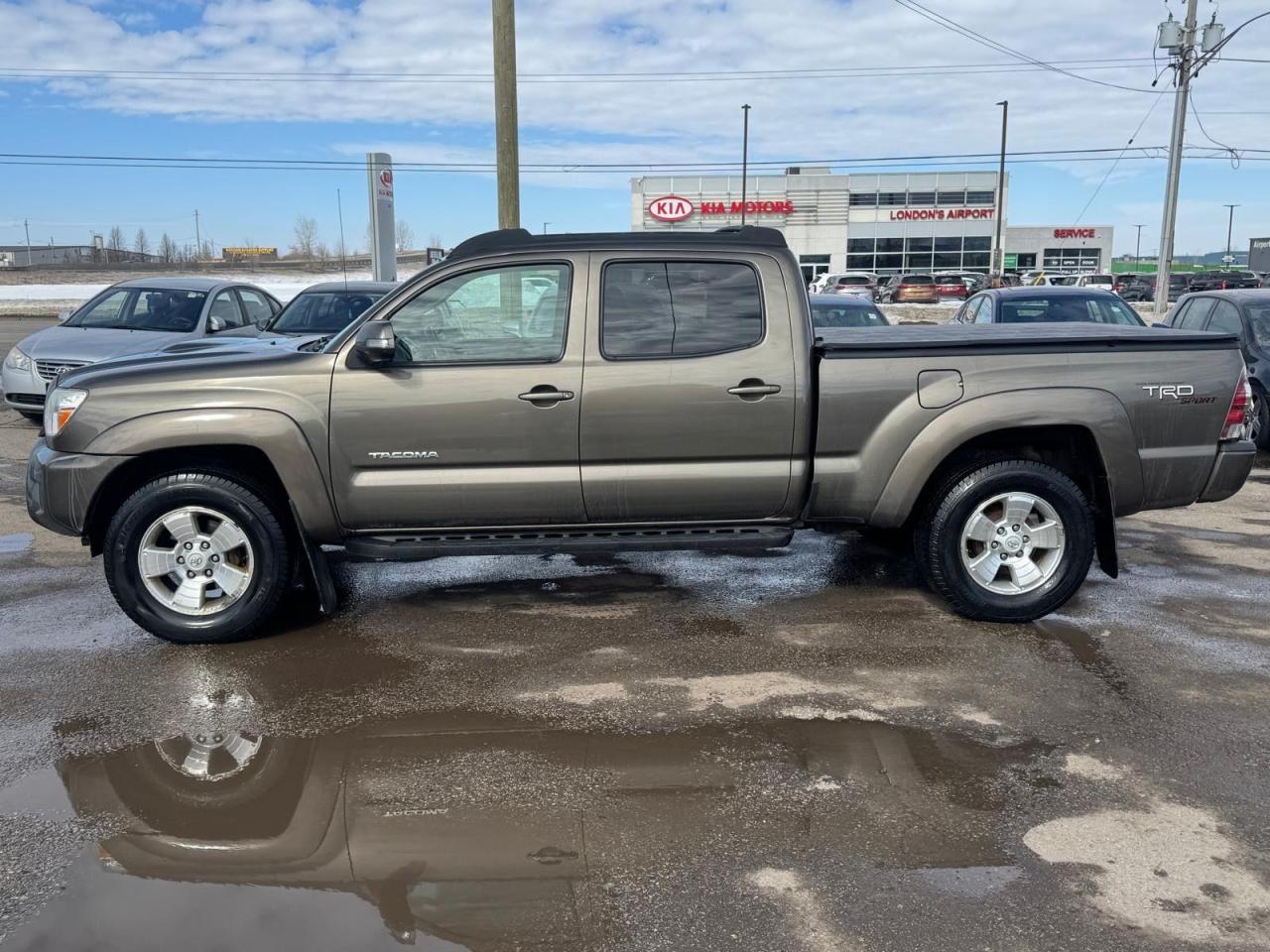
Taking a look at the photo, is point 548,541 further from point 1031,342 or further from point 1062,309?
point 1062,309

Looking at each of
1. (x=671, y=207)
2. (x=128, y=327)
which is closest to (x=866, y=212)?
(x=671, y=207)

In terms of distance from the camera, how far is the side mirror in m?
4.88

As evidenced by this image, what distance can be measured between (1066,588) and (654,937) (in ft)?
11.1

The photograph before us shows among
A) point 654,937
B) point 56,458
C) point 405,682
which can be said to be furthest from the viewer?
point 56,458

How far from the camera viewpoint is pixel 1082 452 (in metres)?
5.46

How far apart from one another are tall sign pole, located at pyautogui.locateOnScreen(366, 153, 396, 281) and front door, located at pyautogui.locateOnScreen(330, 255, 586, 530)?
14.7 metres

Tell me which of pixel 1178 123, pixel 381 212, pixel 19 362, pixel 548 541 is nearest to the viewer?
pixel 548 541

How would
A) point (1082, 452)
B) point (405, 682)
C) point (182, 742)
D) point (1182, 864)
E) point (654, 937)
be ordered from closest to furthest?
point (654, 937), point (1182, 864), point (182, 742), point (405, 682), point (1082, 452)

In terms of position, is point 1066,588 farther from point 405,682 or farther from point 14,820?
point 14,820

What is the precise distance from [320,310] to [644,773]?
31.3 feet

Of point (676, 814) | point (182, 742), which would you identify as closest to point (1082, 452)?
point (676, 814)

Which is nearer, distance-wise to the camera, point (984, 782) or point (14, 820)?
point (14, 820)

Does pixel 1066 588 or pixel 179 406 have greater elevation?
pixel 179 406

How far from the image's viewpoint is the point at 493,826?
345 cm
